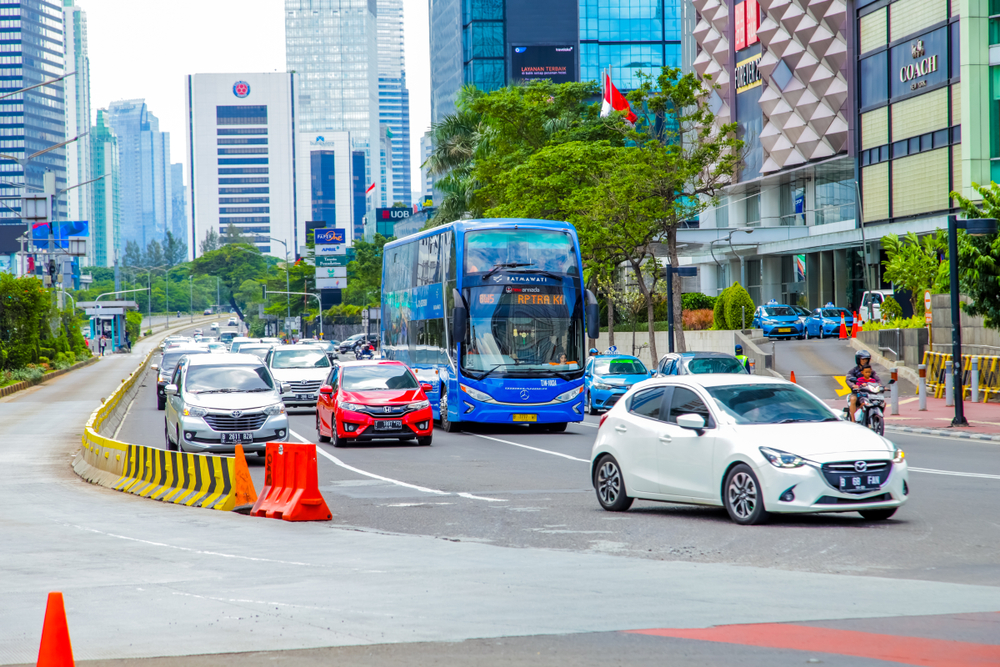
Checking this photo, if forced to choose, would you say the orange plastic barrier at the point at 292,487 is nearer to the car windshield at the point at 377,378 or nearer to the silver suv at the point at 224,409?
the silver suv at the point at 224,409

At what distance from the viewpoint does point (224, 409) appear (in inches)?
780

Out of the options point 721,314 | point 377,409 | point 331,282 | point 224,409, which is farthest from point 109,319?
point 224,409

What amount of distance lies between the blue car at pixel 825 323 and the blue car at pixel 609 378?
2103 cm

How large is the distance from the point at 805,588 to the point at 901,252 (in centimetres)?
4072

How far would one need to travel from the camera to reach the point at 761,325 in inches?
1991

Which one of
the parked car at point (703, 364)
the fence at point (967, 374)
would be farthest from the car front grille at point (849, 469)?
the fence at point (967, 374)

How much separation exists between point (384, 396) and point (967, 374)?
61.2ft

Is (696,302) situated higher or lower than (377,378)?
higher

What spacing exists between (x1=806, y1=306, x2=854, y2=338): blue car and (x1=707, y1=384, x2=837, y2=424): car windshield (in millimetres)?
40600

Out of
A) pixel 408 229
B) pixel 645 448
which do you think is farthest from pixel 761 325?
pixel 408 229

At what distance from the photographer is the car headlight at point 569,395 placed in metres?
25.8

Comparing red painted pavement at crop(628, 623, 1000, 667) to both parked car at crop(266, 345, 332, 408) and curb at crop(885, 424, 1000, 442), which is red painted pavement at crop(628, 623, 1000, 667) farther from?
parked car at crop(266, 345, 332, 408)

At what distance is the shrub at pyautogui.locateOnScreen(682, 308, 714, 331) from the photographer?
2192 inches

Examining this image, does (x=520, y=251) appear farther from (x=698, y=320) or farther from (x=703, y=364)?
(x=698, y=320)
